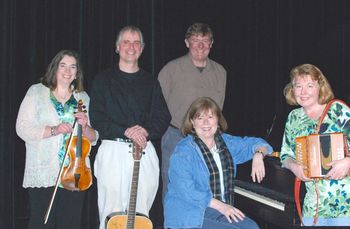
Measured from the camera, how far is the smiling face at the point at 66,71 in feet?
11.1

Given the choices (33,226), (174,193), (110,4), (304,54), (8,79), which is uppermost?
(110,4)

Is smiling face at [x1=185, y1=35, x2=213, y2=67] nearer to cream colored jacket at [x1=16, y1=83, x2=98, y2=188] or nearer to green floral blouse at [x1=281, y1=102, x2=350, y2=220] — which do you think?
cream colored jacket at [x1=16, y1=83, x2=98, y2=188]

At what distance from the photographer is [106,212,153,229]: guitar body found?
320 centimetres

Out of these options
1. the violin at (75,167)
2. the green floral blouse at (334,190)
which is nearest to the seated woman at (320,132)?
the green floral blouse at (334,190)

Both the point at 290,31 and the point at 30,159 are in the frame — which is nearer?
the point at 30,159

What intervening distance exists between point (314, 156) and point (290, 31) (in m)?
2.85

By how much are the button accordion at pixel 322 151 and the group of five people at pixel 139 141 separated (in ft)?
0.42

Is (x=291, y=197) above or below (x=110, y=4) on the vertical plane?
below

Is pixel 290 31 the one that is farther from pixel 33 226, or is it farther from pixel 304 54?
pixel 33 226

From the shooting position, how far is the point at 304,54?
5.03 m

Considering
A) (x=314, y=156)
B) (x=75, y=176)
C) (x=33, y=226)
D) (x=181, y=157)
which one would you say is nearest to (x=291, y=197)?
(x=314, y=156)

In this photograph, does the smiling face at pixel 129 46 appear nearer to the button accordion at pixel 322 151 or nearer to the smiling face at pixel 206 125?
the smiling face at pixel 206 125

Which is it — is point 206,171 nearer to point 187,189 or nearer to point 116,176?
point 187,189

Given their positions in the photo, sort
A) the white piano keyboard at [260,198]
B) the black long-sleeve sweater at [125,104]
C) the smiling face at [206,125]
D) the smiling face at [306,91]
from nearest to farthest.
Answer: the smiling face at [306,91] → the white piano keyboard at [260,198] → the smiling face at [206,125] → the black long-sleeve sweater at [125,104]
